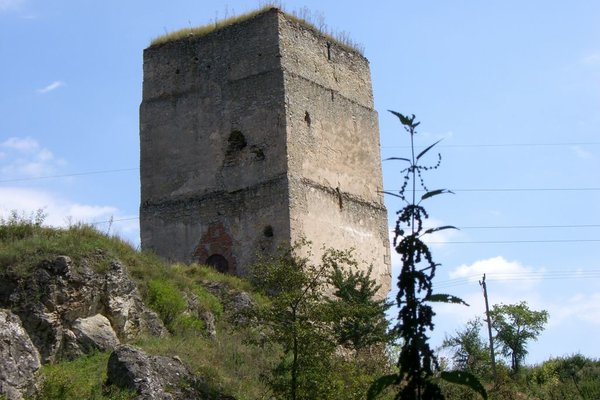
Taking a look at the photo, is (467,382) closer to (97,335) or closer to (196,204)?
(97,335)

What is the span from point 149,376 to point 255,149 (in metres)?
9.44

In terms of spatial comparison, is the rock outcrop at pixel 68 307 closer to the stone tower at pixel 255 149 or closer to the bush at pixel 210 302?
the bush at pixel 210 302

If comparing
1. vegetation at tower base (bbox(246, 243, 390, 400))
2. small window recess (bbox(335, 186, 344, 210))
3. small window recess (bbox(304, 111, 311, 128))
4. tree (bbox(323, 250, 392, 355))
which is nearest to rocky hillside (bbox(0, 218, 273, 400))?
vegetation at tower base (bbox(246, 243, 390, 400))

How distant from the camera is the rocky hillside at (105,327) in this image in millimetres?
15195

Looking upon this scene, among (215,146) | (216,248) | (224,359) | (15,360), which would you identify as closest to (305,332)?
(224,359)

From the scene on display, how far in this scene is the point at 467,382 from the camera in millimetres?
8672

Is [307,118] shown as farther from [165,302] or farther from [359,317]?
[165,302]

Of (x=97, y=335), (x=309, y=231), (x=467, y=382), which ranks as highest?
(x=309, y=231)

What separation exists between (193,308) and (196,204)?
205 inches

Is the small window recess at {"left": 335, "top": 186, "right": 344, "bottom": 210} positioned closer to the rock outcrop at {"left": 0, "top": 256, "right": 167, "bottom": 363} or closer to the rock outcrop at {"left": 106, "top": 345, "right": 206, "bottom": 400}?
the rock outcrop at {"left": 0, "top": 256, "right": 167, "bottom": 363}

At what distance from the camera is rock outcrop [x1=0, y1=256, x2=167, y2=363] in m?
17.1

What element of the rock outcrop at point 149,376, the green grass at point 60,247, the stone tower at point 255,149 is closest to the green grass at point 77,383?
the rock outcrop at point 149,376

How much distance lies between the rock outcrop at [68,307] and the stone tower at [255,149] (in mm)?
5798

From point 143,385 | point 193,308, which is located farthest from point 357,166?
point 143,385
